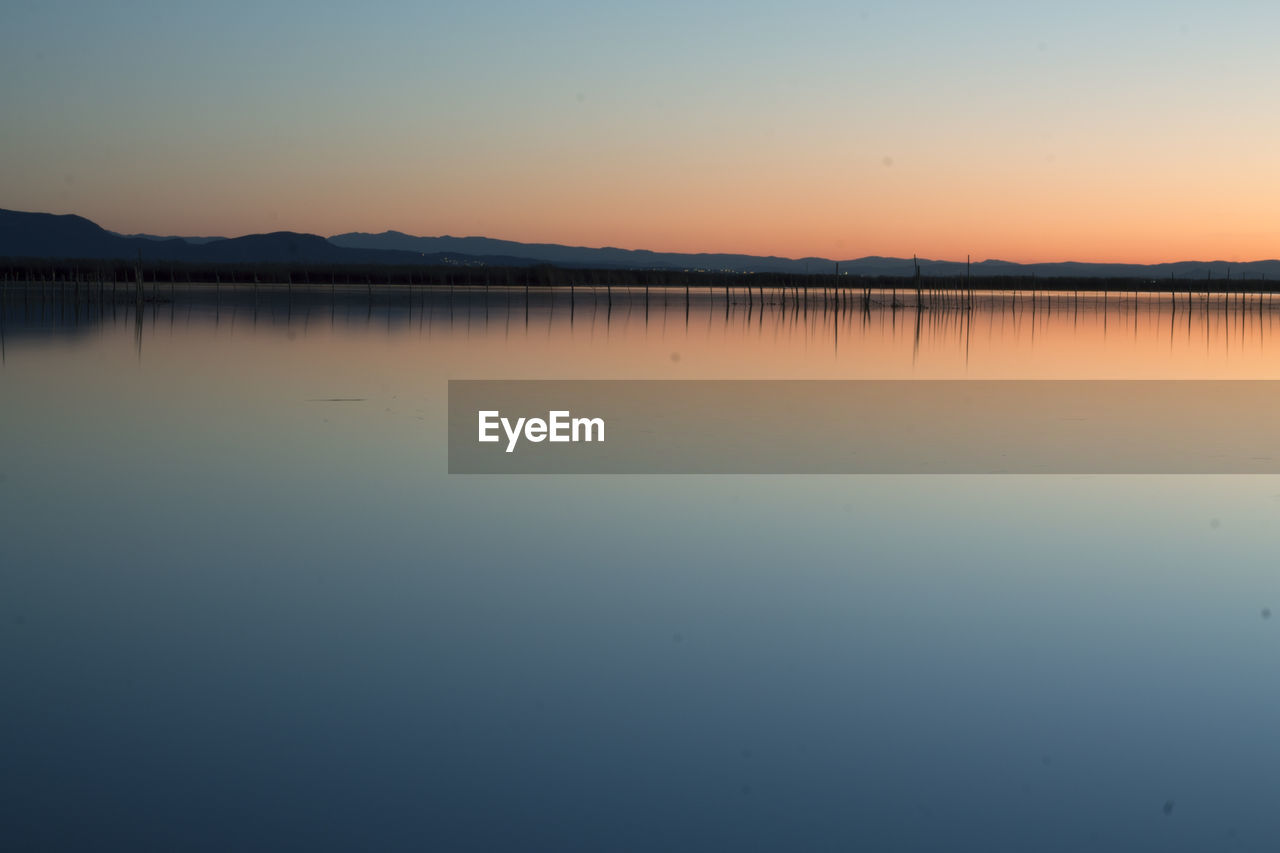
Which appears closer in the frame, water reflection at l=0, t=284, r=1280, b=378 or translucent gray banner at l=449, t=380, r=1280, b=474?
translucent gray banner at l=449, t=380, r=1280, b=474

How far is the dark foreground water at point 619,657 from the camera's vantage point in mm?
4523

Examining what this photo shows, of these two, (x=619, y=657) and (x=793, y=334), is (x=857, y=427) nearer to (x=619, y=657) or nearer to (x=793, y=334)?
(x=619, y=657)

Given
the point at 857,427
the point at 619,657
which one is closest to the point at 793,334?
the point at 857,427

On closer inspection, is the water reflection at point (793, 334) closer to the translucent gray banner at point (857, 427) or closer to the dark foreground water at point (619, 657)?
the translucent gray banner at point (857, 427)

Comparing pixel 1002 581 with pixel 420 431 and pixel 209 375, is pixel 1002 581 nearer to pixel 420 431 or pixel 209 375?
pixel 420 431

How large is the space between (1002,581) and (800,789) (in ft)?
12.4

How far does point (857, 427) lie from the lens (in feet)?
53.1

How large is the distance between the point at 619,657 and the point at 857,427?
10370mm

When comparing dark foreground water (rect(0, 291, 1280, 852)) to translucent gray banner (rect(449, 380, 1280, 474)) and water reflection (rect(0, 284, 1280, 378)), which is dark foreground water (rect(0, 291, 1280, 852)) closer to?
translucent gray banner (rect(449, 380, 1280, 474))

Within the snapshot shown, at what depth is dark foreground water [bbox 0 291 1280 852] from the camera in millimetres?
4523

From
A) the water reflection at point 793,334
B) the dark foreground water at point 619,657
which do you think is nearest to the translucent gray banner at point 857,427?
the dark foreground water at point 619,657

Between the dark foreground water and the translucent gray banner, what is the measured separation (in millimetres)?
961

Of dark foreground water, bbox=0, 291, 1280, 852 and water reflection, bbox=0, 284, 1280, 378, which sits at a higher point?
water reflection, bbox=0, 284, 1280, 378

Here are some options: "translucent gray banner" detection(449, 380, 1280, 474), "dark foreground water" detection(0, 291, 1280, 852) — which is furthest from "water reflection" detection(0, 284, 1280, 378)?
"dark foreground water" detection(0, 291, 1280, 852)
